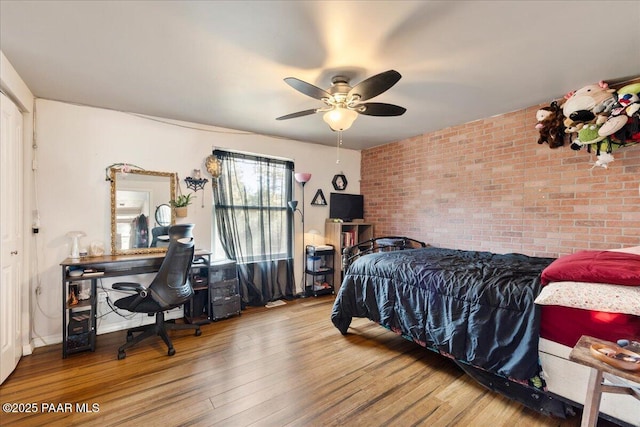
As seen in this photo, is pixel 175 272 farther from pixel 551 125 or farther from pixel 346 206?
pixel 551 125

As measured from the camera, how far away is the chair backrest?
2.41m

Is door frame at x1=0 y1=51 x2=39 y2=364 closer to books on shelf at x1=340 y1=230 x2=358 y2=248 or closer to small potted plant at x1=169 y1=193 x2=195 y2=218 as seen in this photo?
small potted plant at x1=169 y1=193 x2=195 y2=218

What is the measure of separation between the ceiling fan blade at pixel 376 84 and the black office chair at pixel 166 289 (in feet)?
6.35

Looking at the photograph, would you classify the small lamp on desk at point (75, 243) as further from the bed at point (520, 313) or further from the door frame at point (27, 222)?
the bed at point (520, 313)

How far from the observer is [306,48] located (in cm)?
181

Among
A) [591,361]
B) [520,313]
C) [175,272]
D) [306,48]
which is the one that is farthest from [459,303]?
[175,272]

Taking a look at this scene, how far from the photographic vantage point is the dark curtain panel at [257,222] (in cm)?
359

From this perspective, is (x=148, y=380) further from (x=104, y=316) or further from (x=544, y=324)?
(x=544, y=324)

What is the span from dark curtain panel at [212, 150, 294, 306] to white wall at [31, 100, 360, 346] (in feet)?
0.84

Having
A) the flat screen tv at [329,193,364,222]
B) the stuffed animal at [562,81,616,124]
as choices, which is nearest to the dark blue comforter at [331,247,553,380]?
the stuffed animal at [562,81,616,124]

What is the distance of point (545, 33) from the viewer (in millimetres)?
1662

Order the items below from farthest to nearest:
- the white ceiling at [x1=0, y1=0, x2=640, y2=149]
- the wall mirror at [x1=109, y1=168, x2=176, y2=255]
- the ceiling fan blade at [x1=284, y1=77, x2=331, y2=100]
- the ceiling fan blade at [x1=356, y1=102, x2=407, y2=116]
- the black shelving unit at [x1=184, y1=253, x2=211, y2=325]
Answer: the black shelving unit at [x1=184, y1=253, x2=211, y2=325] → the wall mirror at [x1=109, y1=168, x2=176, y2=255] → the ceiling fan blade at [x1=356, y1=102, x2=407, y2=116] → the ceiling fan blade at [x1=284, y1=77, x2=331, y2=100] → the white ceiling at [x1=0, y1=0, x2=640, y2=149]

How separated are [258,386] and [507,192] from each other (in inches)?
121

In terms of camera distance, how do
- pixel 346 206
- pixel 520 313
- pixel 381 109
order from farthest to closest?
pixel 346 206 < pixel 381 109 < pixel 520 313
